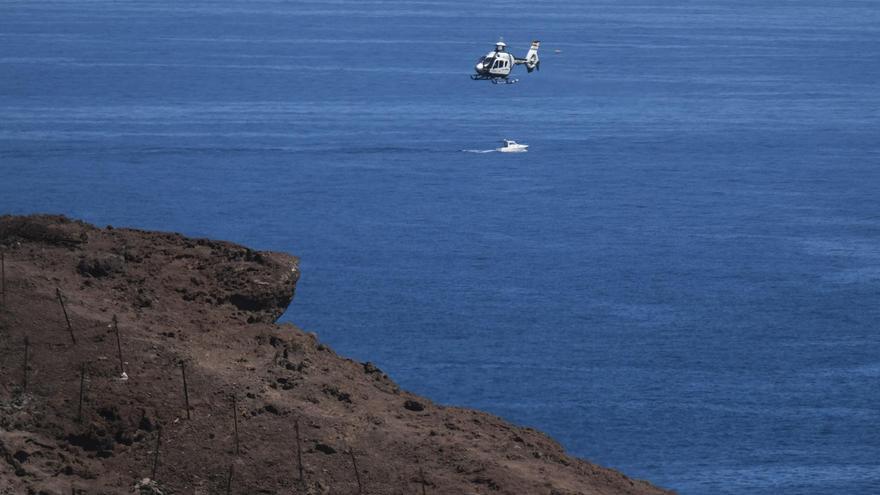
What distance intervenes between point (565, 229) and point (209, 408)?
83931 mm

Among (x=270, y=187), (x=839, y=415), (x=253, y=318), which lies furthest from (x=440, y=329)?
(x=253, y=318)

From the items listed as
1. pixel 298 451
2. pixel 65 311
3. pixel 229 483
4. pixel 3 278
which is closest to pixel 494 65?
pixel 3 278

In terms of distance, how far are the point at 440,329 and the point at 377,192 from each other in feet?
122

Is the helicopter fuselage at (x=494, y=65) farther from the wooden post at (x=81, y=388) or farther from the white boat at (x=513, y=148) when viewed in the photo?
the wooden post at (x=81, y=388)

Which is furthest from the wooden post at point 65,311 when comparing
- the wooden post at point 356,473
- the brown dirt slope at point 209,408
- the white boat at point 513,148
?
the white boat at point 513,148

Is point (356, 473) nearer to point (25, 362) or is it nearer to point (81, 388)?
point (81, 388)

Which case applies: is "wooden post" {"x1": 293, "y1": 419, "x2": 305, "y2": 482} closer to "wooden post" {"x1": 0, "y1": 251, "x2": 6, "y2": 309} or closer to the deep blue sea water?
"wooden post" {"x1": 0, "y1": 251, "x2": 6, "y2": 309}

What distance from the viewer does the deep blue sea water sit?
66.3 m

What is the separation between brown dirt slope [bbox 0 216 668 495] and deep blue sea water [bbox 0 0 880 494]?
35.7 meters

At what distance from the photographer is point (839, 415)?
65.1 m

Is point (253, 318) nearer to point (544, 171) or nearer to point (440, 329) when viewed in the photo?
point (440, 329)

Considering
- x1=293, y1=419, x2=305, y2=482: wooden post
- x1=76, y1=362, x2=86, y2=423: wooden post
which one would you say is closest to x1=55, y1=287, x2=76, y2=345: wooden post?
x1=76, y1=362, x2=86, y2=423: wooden post

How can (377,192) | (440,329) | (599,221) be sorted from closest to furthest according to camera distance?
(440,329) → (599,221) → (377,192)

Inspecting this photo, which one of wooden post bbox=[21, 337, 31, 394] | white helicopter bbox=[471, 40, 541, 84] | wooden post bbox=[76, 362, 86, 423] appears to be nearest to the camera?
wooden post bbox=[76, 362, 86, 423]
